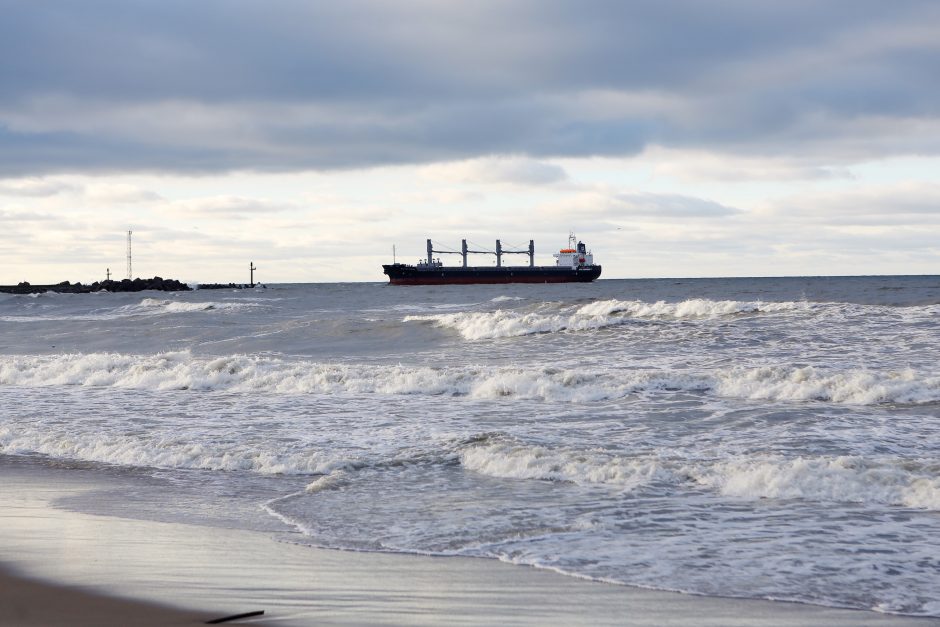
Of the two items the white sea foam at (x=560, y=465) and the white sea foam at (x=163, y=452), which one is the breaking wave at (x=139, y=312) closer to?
the white sea foam at (x=163, y=452)

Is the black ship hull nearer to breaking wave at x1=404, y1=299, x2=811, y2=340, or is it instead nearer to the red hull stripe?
the red hull stripe

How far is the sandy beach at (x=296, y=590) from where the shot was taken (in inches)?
180

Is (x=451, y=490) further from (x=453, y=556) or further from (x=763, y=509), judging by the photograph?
(x=763, y=509)

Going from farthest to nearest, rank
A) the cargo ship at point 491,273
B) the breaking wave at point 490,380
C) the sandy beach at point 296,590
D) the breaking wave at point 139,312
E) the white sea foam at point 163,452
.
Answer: the cargo ship at point 491,273 < the breaking wave at point 139,312 < the breaking wave at point 490,380 < the white sea foam at point 163,452 < the sandy beach at point 296,590

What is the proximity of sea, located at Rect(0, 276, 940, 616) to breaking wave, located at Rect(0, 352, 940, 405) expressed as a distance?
57 mm

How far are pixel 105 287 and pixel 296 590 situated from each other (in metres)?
114

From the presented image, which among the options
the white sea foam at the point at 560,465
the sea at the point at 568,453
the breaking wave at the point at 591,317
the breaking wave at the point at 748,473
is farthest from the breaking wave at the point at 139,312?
the breaking wave at the point at 748,473

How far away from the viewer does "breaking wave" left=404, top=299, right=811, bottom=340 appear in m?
27.2

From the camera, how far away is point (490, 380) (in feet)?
51.8

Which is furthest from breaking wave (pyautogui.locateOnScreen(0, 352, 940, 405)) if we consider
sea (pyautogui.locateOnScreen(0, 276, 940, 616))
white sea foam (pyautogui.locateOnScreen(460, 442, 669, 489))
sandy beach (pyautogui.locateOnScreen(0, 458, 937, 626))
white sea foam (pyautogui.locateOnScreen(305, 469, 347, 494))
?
sandy beach (pyautogui.locateOnScreen(0, 458, 937, 626))

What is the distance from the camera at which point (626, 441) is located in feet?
34.0

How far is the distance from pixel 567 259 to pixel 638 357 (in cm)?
9663

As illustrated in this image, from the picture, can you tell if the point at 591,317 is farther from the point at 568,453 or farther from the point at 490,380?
the point at 568,453

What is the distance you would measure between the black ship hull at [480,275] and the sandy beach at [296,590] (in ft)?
329
